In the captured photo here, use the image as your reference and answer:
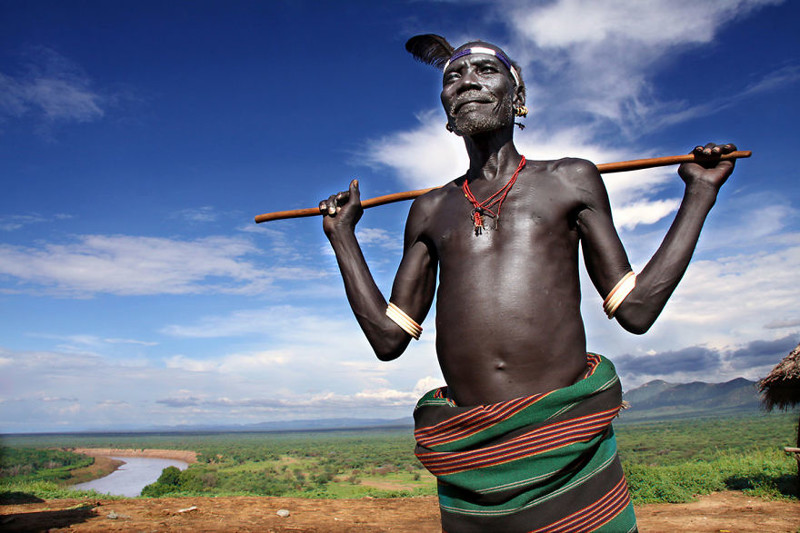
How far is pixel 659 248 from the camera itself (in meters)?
1.92

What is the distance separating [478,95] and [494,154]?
0.23 metres

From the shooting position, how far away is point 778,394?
455 inches

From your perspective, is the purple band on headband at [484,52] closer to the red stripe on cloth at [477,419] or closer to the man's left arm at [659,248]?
the man's left arm at [659,248]

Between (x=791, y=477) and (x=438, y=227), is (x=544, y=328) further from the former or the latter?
(x=791, y=477)

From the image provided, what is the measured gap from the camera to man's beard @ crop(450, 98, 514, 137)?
86.8 inches

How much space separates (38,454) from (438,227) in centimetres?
7975

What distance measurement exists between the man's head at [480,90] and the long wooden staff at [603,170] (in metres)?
0.37

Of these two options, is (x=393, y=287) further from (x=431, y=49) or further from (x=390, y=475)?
(x=390, y=475)

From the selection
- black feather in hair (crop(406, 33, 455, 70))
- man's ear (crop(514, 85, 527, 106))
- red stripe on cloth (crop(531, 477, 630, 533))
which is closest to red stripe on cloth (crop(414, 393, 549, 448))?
red stripe on cloth (crop(531, 477, 630, 533))

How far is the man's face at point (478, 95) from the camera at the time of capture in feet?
7.27

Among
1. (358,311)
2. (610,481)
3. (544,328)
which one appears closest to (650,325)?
(544,328)

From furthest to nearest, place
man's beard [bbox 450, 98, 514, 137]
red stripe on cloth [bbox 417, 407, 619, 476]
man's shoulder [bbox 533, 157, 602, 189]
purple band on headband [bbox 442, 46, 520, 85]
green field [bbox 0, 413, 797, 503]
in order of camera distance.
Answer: green field [bbox 0, 413, 797, 503] → purple band on headband [bbox 442, 46, 520, 85] → man's beard [bbox 450, 98, 514, 137] → man's shoulder [bbox 533, 157, 602, 189] → red stripe on cloth [bbox 417, 407, 619, 476]

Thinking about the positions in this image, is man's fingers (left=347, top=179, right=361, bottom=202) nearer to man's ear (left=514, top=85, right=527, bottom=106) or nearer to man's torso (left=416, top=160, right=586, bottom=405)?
man's torso (left=416, top=160, right=586, bottom=405)

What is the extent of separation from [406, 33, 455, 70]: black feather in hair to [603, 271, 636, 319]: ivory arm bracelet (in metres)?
1.38
